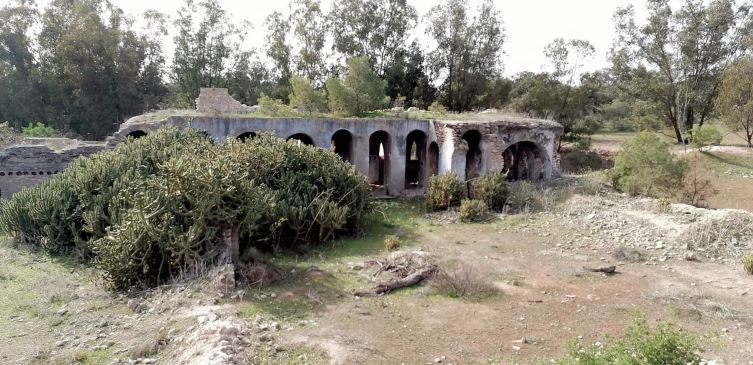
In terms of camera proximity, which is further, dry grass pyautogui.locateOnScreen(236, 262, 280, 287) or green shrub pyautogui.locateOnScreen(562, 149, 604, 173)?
green shrub pyautogui.locateOnScreen(562, 149, 604, 173)

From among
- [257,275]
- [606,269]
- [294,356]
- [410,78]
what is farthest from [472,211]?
[410,78]

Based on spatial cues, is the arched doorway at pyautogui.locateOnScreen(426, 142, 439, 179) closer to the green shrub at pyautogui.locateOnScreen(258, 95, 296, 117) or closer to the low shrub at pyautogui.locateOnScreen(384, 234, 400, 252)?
the green shrub at pyautogui.locateOnScreen(258, 95, 296, 117)

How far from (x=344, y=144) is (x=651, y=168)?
11.6 meters

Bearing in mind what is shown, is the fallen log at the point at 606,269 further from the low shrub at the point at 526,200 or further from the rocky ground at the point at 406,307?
the low shrub at the point at 526,200

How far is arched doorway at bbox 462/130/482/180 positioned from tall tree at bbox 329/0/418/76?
45.1 ft

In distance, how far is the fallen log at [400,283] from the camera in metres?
9.62

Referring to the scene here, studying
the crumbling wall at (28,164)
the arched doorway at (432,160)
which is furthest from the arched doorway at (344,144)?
the crumbling wall at (28,164)

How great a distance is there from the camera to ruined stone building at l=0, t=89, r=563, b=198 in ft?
53.2

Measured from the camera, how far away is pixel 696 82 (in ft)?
99.6

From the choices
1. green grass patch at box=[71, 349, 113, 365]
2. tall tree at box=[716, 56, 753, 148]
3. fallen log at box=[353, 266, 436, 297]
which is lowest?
green grass patch at box=[71, 349, 113, 365]

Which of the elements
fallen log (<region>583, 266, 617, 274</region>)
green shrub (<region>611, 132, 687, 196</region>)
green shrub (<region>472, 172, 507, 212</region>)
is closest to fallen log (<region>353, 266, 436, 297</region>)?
fallen log (<region>583, 266, 617, 274</region>)

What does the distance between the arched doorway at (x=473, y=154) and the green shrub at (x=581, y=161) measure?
9566 millimetres

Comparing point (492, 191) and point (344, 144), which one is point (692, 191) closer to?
point (492, 191)

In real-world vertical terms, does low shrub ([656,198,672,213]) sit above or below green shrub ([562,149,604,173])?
below
